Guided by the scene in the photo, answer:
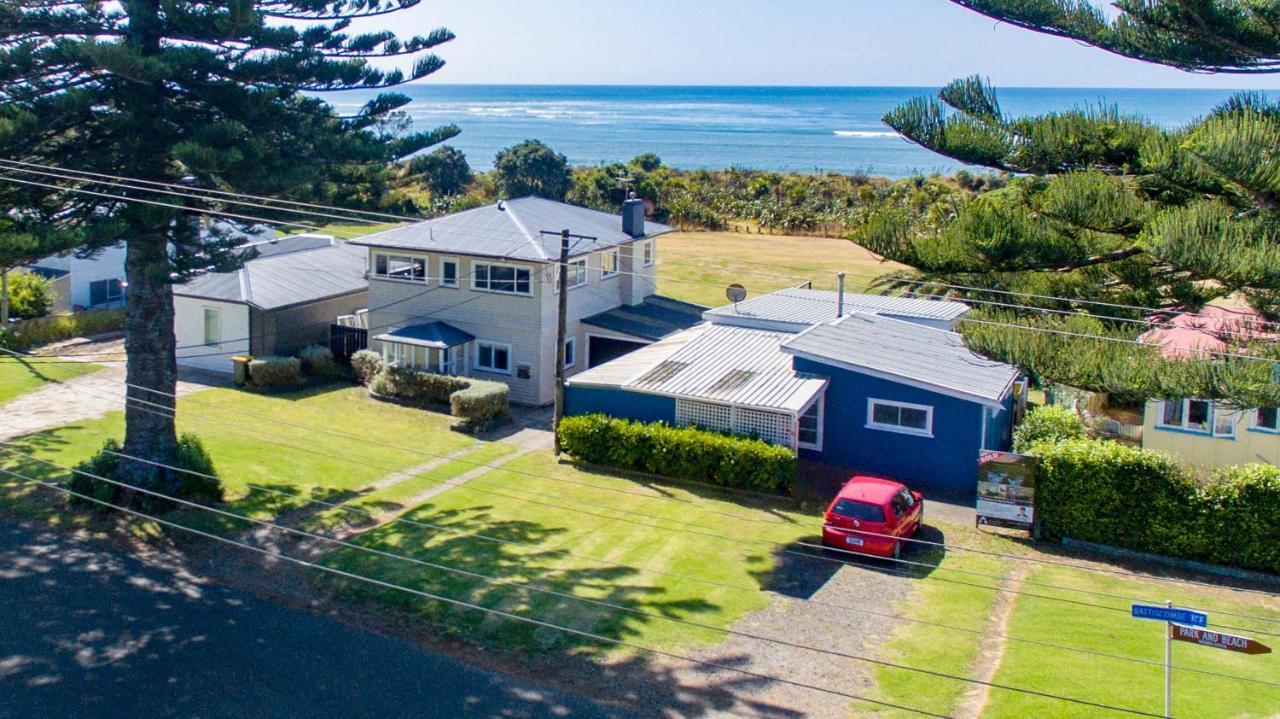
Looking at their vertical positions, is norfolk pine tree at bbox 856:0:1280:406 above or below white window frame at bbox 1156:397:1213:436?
above

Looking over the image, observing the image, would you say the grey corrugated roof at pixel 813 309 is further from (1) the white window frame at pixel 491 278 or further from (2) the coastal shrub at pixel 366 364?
(2) the coastal shrub at pixel 366 364

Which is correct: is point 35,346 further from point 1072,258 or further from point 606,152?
point 606,152

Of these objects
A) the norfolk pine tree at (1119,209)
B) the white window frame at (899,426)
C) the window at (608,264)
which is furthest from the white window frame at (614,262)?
the norfolk pine tree at (1119,209)

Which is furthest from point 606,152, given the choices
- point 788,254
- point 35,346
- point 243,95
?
point 243,95

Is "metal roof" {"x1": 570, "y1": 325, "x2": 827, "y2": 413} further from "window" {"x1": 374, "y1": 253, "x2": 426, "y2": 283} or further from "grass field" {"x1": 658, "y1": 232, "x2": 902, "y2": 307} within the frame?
"grass field" {"x1": 658, "y1": 232, "x2": 902, "y2": 307}

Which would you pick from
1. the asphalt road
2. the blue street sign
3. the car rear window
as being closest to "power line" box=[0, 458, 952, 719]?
the asphalt road

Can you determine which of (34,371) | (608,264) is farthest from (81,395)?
(608,264)

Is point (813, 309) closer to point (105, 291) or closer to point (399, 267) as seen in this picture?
point (399, 267)
